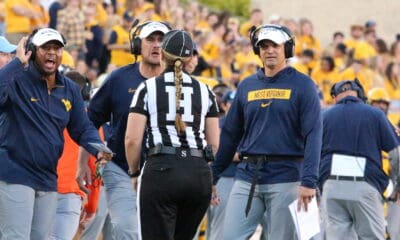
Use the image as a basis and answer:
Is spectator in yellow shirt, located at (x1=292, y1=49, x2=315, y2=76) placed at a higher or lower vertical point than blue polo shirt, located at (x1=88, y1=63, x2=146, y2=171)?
lower

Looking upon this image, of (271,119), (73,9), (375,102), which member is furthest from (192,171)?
(73,9)

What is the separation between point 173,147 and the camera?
8.45 metres

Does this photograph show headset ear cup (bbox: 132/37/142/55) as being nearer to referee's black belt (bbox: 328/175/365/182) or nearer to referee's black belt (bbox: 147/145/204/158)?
referee's black belt (bbox: 147/145/204/158)

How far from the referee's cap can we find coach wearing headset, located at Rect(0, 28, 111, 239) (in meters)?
0.91

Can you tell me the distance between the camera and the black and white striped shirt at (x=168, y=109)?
8469mm

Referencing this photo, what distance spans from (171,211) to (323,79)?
43.4 ft

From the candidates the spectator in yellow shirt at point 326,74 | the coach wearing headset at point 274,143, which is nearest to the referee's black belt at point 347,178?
the coach wearing headset at point 274,143

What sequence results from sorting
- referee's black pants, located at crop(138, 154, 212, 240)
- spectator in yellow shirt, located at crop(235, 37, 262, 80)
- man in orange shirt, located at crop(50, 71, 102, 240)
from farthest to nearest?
spectator in yellow shirt, located at crop(235, 37, 262, 80) < man in orange shirt, located at crop(50, 71, 102, 240) < referee's black pants, located at crop(138, 154, 212, 240)

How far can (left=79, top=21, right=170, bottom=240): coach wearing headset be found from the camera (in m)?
9.94

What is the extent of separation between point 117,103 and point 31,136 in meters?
1.40

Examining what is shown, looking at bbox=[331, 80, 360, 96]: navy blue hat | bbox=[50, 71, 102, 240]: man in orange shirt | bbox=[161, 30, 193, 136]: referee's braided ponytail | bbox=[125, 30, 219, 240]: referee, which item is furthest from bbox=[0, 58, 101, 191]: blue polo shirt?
bbox=[331, 80, 360, 96]: navy blue hat

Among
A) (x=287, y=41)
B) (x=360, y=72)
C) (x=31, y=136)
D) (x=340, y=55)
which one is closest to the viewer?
(x=31, y=136)

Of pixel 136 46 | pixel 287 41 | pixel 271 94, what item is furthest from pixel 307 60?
pixel 271 94

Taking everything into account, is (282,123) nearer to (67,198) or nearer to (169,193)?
(169,193)
